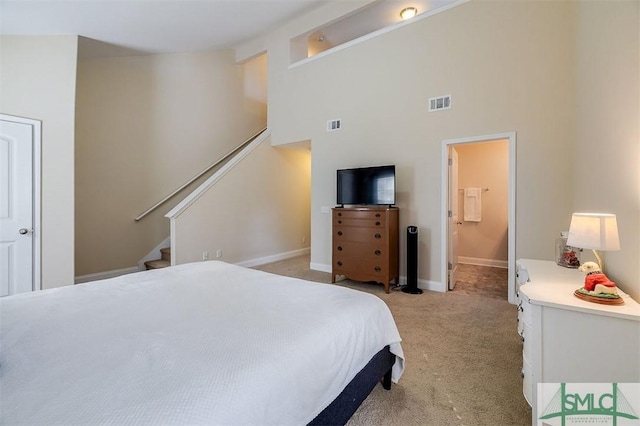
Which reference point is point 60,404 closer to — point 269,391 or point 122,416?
point 122,416

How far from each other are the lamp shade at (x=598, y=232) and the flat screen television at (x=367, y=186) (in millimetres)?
2239

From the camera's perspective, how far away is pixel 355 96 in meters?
4.35

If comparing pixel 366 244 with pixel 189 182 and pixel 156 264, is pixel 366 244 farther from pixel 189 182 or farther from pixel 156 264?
pixel 189 182

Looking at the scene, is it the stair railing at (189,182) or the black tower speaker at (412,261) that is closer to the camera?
the black tower speaker at (412,261)

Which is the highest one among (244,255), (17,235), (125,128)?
(125,128)

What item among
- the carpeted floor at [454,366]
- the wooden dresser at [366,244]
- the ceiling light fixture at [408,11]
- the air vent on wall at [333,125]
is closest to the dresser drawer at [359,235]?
the wooden dresser at [366,244]

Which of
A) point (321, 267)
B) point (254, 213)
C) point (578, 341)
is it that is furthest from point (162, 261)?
point (578, 341)

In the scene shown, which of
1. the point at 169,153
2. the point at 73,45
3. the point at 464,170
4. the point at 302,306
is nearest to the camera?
the point at 302,306

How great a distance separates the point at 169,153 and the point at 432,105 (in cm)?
443

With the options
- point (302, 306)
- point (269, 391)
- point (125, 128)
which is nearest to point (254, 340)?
point (269, 391)

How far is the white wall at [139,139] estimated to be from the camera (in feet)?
13.3

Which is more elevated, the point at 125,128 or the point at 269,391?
the point at 125,128

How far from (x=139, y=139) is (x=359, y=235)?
156 inches

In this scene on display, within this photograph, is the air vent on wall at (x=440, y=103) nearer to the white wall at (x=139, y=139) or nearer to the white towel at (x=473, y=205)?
the white towel at (x=473, y=205)
